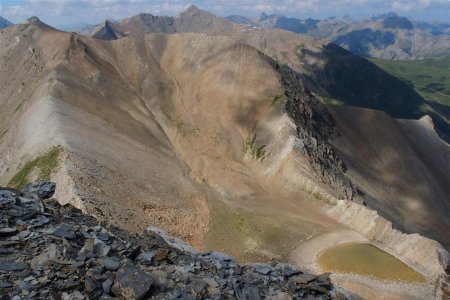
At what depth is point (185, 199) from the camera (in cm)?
6950

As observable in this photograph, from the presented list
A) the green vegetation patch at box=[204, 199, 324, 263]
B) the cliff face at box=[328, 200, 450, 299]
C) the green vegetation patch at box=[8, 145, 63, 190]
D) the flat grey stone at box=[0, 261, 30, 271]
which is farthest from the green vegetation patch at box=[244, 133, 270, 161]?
the flat grey stone at box=[0, 261, 30, 271]

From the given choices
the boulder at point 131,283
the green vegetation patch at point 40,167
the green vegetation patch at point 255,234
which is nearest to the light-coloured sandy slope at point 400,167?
the green vegetation patch at point 255,234

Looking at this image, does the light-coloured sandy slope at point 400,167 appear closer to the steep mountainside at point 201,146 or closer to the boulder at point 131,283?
the steep mountainside at point 201,146

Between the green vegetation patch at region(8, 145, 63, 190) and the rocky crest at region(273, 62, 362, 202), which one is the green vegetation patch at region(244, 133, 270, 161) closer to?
the rocky crest at region(273, 62, 362, 202)

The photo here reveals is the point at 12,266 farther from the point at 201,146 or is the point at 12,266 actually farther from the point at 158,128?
the point at 158,128

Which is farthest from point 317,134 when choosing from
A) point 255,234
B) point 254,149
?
point 255,234

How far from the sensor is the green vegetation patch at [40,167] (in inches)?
2348

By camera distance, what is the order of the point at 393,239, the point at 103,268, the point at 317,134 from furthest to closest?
the point at 317,134 → the point at 393,239 → the point at 103,268

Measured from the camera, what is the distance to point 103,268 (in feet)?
73.3

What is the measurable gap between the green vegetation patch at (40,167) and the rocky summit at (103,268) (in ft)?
102

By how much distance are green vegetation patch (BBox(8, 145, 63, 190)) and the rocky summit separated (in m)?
31.0

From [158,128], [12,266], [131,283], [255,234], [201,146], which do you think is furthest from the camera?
[158,128]

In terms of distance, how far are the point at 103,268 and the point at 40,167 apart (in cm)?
4289

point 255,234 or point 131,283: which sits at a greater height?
point 131,283
